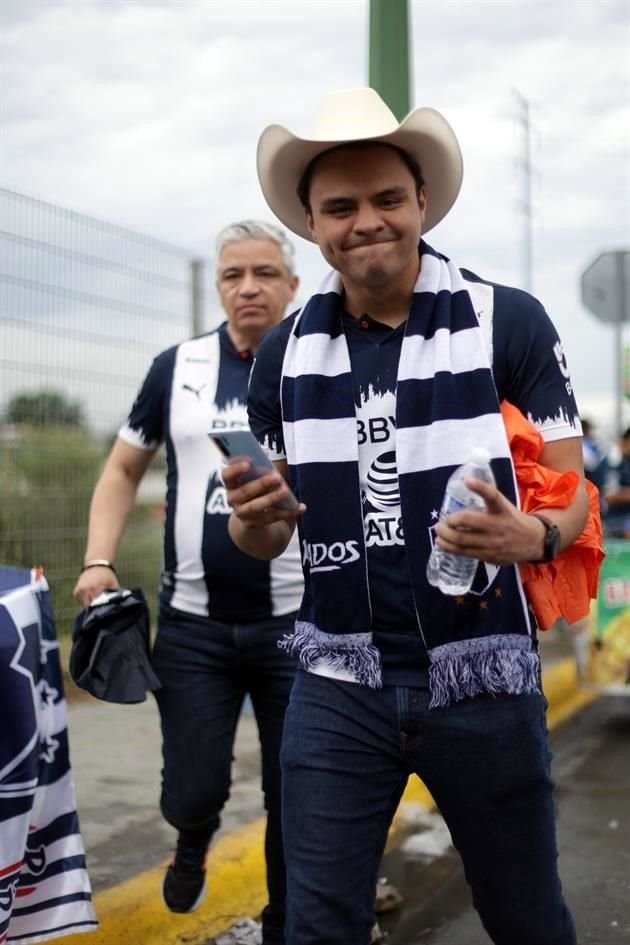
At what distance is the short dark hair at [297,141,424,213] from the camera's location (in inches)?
110

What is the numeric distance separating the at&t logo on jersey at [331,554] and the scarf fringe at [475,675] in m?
0.28

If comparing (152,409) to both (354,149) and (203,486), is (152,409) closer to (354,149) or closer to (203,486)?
(203,486)

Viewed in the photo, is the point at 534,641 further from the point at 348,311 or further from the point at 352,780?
the point at 348,311

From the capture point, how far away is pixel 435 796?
2.73 metres

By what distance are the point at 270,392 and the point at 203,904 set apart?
2365 mm

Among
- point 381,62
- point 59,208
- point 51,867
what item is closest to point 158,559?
point 59,208

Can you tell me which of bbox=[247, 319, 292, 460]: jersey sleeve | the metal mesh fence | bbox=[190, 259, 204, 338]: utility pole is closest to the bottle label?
bbox=[247, 319, 292, 460]: jersey sleeve

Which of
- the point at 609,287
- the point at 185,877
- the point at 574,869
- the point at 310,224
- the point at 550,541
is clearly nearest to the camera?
the point at 550,541

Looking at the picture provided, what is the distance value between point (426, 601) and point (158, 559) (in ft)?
21.1

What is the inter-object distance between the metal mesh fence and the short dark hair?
4619 millimetres

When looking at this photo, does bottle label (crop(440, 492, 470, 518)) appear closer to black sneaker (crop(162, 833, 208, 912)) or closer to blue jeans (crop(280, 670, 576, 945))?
blue jeans (crop(280, 670, 576, 945))

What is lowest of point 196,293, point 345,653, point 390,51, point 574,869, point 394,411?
point 574,869

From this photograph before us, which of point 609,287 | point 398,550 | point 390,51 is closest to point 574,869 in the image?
point 398,550

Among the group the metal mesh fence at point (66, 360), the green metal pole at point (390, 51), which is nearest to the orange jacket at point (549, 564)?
the green metal pole at point (390, 51)
